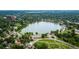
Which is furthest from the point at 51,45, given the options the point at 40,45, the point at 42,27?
the point at 42,27

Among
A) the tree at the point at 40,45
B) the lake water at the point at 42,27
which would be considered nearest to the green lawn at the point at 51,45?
the tree at the point at 40,45

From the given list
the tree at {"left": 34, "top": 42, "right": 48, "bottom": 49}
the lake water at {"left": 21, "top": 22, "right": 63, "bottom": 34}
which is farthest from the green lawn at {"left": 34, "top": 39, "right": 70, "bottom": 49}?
the lake water at {"left": 21, "top": 22, "right": 63, "bottom": 34}

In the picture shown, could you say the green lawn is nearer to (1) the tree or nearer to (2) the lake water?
(1) the tree

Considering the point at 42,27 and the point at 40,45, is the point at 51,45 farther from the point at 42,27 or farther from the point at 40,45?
the point at 42,27

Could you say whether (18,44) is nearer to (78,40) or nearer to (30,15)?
(30,15)
